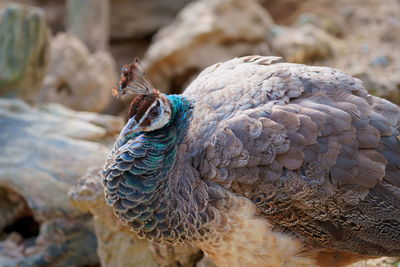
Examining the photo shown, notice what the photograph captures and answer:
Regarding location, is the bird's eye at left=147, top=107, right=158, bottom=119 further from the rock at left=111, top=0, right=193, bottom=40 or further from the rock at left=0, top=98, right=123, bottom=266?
the rock at left=111, top=0, right=193, bottom=40

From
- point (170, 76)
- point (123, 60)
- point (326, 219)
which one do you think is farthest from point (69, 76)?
point (326, 219)

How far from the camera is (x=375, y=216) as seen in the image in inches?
104

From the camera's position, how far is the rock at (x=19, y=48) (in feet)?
16.7

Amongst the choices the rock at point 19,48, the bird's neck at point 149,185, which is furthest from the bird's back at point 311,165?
the rock at point 19,48

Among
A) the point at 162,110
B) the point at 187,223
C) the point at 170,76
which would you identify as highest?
the point at 162,110

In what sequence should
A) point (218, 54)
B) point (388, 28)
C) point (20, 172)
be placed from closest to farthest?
point (20, 172) → point (388, 28) → point (218, 54)

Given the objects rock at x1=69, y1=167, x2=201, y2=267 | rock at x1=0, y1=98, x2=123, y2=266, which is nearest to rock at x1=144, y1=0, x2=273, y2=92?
rock at x1=0, y1=98, x2=123, y2=266

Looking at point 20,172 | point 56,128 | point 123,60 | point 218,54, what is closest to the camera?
point 20,172

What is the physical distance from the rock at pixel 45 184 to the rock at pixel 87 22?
3.56 m

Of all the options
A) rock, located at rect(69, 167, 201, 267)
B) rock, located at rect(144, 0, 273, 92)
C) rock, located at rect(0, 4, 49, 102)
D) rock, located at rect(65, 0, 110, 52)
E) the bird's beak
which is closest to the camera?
the bird's beak

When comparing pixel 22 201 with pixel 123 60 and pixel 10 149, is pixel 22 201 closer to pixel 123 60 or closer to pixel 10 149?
pixel 10 149

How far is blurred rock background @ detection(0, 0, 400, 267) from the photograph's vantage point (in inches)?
154

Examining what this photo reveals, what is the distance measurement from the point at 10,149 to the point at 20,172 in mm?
267

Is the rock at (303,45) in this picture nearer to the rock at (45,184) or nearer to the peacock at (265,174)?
the rock at (45,184)
